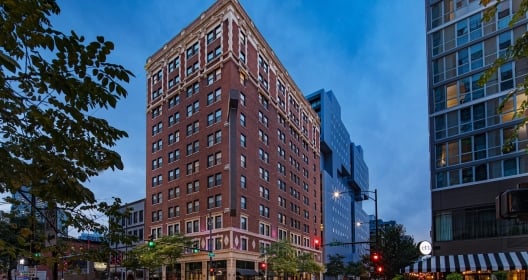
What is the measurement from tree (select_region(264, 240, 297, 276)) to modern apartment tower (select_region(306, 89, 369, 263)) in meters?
58.4

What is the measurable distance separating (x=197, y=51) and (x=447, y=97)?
39.8 metres

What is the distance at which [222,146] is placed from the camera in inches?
2576

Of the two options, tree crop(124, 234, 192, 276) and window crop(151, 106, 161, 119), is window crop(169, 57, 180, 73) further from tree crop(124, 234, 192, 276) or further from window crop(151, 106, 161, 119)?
tree crop(124, 234, 192, 276)

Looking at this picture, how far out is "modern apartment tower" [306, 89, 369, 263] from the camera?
5295 inches

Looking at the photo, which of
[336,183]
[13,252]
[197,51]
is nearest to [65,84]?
[13,252]

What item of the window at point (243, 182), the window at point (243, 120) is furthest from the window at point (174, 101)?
the window at point (243, 182)

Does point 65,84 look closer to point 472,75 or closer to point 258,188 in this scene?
point 472,75

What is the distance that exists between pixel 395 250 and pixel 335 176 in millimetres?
89448

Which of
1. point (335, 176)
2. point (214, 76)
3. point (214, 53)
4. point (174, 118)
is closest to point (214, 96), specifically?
point (214, 76)

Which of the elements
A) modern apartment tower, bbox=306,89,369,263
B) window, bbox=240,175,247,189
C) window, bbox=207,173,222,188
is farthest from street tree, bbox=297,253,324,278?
modern apartment tower, bbox=306,89,369,263

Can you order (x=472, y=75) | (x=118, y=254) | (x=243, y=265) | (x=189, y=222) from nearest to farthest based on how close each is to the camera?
(x=118, y=254) < (x=472, y=75) < (x=243, y=265) < (x=189, y=222)

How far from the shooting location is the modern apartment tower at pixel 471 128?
4403 cm

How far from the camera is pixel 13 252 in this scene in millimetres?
5051

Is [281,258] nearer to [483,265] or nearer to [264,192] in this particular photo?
[264,192]
